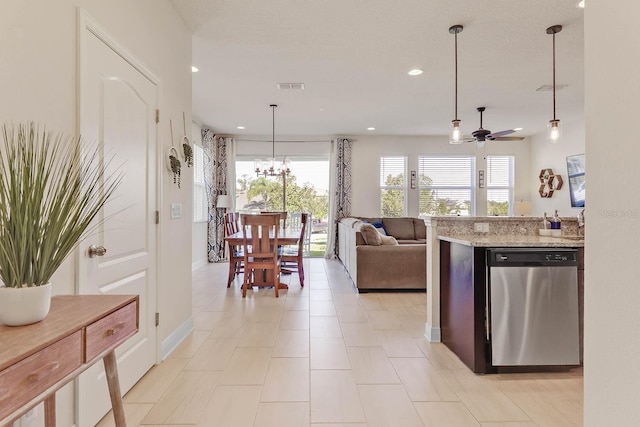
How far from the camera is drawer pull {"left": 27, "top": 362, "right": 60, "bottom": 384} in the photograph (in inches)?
35.8

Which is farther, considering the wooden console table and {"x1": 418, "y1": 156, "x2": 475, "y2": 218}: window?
{"x1": 418, "y1": 156, "x2": 475, "y2": 218}: window

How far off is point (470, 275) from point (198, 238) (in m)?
5.37

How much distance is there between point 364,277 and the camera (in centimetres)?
466

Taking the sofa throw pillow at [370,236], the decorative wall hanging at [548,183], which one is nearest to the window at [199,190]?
the sofa throw pillow at [370,236]

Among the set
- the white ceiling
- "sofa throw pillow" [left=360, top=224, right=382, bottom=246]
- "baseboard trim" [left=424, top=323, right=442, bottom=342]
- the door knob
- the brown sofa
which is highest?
the white ceiling

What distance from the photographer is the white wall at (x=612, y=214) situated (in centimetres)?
90

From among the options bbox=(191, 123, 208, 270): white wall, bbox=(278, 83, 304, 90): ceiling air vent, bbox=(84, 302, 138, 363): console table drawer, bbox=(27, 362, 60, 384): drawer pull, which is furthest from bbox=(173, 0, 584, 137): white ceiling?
bbox=(27, 362, 60, 384): drawer pull

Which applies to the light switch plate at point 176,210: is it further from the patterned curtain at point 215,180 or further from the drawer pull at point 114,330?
the patterned curtain at point 215,180

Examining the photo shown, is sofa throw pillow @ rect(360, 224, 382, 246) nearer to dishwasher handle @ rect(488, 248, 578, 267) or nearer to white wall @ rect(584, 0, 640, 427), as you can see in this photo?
dishwasher handle @ rect(488, 248, 578, 267)

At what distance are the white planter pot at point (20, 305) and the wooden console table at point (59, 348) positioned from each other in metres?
0.02

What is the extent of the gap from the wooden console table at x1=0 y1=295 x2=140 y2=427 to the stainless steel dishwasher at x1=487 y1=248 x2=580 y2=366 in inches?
86.7

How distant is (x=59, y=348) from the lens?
40.4 inches

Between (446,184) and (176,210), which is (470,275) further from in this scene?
(446,184)

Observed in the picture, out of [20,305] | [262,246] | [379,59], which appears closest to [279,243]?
[262,246]
